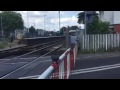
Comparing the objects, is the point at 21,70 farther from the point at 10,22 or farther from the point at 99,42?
the point at 10,22

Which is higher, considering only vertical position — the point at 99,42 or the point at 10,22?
the point at 10,22

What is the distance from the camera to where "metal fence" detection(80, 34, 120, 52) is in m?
29.3

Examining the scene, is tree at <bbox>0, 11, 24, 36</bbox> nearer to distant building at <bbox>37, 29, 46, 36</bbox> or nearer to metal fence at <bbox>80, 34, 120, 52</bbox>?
distant building at <bbox>37, 29, 46, 36</bbox>

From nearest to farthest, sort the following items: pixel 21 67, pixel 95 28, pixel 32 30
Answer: pixel 21 67 → pixel 95 28 → pixel 32 30

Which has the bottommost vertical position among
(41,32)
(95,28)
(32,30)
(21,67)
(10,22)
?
(21,67)

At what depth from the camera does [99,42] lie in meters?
30.0

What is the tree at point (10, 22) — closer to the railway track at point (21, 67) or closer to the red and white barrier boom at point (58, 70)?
the railway track at point (21, 67)

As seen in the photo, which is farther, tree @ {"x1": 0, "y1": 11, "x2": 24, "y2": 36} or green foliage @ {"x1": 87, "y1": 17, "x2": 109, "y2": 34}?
tree @ {"x1": 0, "y1": 11, "x2": 24, "y2": 36}

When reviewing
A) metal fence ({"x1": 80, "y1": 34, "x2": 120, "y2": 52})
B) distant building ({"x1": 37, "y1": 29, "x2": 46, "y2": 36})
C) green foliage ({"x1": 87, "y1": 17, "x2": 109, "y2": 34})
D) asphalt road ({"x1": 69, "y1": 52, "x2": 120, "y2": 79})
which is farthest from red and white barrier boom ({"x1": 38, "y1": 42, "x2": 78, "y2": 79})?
distant building ({"x1": 37, "y1": 29, "x2": 46, "y2": 36})

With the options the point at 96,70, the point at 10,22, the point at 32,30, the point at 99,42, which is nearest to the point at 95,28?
the point at 99,42

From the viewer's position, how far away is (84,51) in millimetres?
28688
